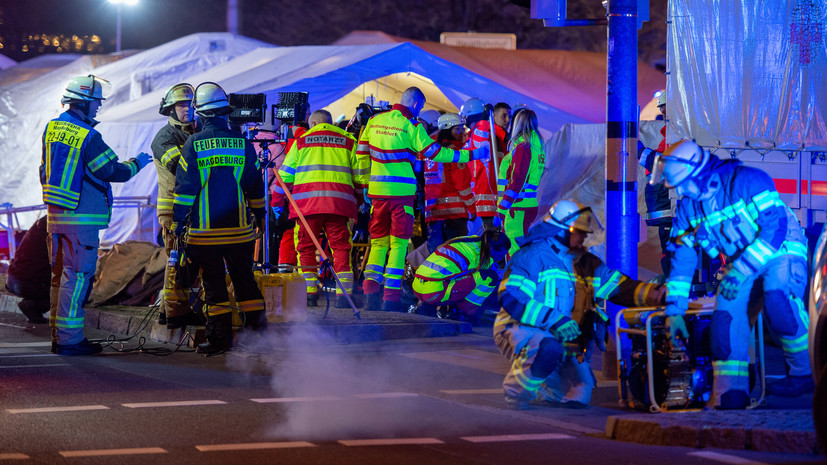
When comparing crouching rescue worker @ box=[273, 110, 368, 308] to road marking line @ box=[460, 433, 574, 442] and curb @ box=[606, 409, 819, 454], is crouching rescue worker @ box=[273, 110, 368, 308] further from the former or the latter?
curb @ box=[606, 409, 819, 454]

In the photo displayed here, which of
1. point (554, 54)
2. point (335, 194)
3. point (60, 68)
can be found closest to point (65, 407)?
point (335, 194)

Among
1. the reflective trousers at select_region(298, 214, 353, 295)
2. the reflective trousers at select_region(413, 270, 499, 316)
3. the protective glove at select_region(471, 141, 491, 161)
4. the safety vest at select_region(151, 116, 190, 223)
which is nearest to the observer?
the safety vest at select_region(151, 116, 190, 223)

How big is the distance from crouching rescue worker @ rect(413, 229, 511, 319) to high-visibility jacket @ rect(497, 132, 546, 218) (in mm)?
757

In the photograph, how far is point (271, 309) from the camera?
432 inches

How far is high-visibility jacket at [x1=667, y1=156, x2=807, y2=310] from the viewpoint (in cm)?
739

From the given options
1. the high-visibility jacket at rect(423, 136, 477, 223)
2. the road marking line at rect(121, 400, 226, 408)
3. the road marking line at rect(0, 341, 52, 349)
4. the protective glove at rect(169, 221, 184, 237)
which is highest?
the high-visibility jacket at rect(423, 136, 477, 223)

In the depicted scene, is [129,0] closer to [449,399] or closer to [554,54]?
[554,54]

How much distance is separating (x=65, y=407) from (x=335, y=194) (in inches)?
198

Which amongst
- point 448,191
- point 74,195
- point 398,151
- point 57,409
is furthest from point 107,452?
point 448,191

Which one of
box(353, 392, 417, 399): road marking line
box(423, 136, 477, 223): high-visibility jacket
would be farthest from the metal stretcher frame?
box(423, 136, 477, 223): high-visibility jacket

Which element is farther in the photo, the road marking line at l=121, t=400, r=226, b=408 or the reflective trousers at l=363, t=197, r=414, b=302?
the reflective trousers at l=363, t=197, r=414, b=302

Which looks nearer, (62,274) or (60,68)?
(62,274)

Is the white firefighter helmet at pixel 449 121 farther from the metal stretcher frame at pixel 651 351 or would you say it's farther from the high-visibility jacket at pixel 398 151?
the metal stretcher frame at pixel 651 351

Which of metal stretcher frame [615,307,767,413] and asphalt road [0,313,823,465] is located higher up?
metal stretcher frame [615,307,767,413]
